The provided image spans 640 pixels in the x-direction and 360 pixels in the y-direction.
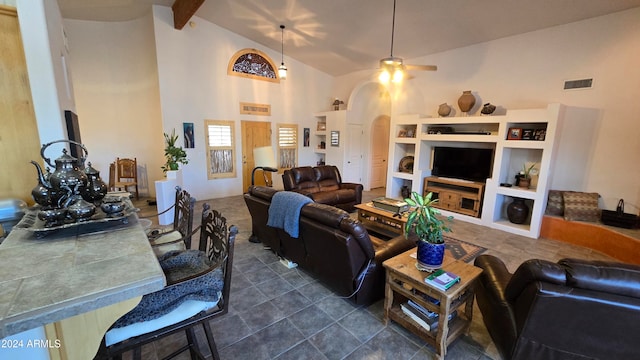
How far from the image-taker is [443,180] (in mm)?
5211

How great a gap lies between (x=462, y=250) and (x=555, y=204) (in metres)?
1.94

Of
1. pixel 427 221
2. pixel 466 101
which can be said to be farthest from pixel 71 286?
pixel 466 101

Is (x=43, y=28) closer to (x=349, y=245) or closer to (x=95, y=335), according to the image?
(x=95, y=335)

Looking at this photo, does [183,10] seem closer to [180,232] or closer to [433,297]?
[180,232]

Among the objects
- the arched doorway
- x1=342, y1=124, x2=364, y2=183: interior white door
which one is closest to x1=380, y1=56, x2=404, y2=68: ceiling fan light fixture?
the arched doorway

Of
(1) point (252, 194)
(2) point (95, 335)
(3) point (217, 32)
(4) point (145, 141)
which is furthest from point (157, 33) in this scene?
(2) point (95, 335)

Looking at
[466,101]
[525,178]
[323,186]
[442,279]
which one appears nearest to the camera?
[442,279]

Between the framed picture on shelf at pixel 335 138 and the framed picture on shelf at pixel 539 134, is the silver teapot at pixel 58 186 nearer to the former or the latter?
the framed picture on shelf at pixel 539 134

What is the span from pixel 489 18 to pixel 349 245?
435cm

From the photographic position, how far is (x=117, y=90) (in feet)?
19.2

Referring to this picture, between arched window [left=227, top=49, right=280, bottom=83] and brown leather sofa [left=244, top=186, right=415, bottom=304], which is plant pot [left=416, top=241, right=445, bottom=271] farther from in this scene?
arched window [left=227, top=49, right=280, bottom=83]

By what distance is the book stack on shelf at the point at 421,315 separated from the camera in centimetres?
191

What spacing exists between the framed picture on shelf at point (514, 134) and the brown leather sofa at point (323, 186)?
267cm

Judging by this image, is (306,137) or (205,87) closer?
(205,87)
